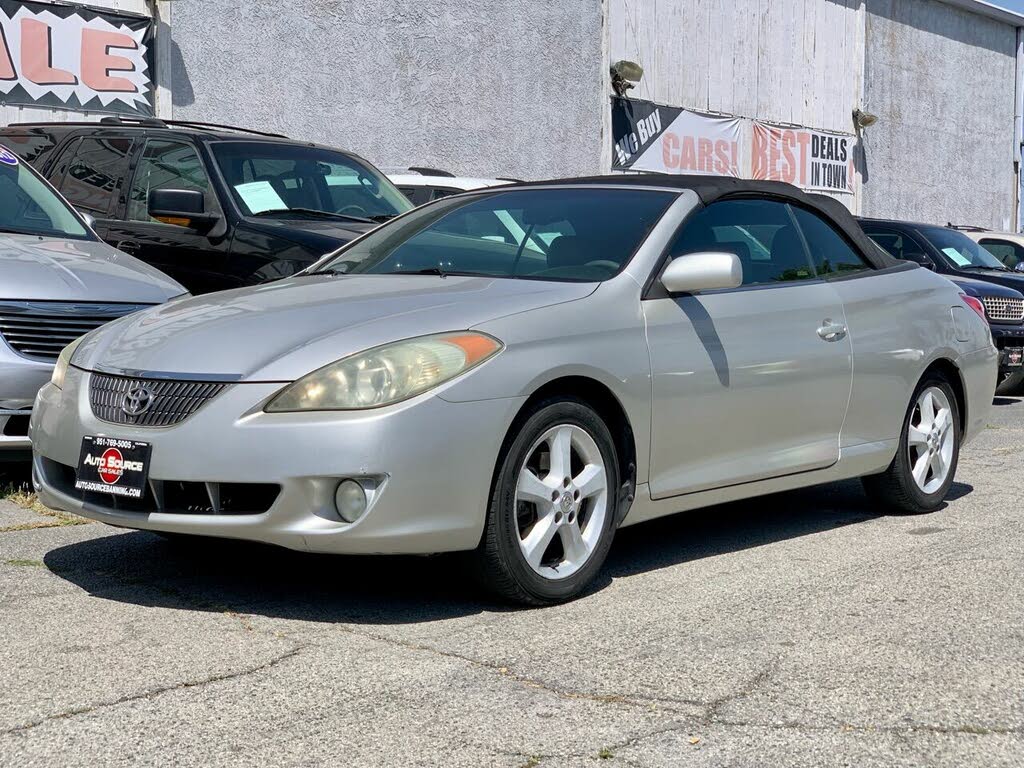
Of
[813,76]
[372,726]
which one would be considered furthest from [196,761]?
[813,76]

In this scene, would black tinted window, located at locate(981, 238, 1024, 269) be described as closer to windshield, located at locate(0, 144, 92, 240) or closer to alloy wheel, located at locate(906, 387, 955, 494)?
alloy wheel, located at locate(906, 387, 955, 494)

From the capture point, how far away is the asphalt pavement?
133 inches

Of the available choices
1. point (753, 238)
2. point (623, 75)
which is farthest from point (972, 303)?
point (623, 75)

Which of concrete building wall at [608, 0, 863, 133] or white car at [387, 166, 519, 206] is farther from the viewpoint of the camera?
concrete building wall at [608, 0, 863, 133]

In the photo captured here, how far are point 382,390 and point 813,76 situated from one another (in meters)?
22.1

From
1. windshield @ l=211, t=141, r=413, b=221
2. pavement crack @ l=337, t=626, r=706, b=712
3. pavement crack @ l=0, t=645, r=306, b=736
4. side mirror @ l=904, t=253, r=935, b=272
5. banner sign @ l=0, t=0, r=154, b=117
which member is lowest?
pavement crack @ l=337, t=626, r=706, b=712

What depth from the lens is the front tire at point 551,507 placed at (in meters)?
4.53

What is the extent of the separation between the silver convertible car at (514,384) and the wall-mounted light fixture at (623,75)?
46.4ft

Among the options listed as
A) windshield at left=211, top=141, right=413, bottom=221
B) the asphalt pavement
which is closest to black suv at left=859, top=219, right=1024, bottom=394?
windshield at left=211, top=141, right=413, bottom=221

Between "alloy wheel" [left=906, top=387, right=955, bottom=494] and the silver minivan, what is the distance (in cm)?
357

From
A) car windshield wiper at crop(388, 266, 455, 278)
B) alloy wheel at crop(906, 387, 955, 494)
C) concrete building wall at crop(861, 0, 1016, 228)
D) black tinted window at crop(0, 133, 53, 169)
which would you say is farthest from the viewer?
concrete building wall at crop(861, 0, 1016, 228)

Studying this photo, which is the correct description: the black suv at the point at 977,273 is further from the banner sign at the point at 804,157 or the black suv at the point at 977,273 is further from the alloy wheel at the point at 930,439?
the banner sign at the point at 804,157

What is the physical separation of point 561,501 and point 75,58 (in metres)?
10.2

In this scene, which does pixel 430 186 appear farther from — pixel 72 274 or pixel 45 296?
pixel 45 296
